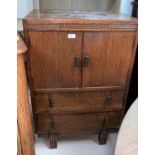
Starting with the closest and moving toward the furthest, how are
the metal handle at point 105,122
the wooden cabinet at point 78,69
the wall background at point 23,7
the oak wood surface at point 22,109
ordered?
1. the oak wood surface at point 22,109
2. the wooden cabinet at point 78,69
3. the metal handle at point 105,122
4. the wall background at point 23,7

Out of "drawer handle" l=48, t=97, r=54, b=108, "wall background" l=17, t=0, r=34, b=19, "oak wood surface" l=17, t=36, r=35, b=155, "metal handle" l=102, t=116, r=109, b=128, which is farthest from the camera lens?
"wall background" l=17, t=0, r=34, b=19

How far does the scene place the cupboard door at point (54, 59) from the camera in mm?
1169

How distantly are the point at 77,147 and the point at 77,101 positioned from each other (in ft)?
1.60

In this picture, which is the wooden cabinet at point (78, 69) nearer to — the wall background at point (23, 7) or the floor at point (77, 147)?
the floor at point (77, 147)

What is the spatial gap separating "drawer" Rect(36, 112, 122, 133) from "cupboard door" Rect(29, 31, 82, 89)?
11.3 inches

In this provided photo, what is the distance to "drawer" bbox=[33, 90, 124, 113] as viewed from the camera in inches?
53.9

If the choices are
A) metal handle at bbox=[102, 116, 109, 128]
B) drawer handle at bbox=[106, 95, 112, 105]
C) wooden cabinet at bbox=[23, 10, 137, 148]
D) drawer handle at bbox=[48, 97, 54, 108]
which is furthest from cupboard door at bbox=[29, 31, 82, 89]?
metal handle at bbox=[102, 116, 109, 128]

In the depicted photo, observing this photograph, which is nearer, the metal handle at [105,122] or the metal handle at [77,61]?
the metal handle at [77,61]

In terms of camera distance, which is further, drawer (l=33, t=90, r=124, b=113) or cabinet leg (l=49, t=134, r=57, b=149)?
cabinet leg (l=49, t=134, r=57, b=149)

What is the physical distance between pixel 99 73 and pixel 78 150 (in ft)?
2.44

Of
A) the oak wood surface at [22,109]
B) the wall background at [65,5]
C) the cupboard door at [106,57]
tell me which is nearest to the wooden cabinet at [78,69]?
the cupboard door at [106,57]

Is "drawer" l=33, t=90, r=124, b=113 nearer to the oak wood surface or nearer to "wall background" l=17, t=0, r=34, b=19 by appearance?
the oak wood surface

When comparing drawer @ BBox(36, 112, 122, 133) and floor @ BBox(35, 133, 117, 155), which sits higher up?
drawer @ BBox(36, 112, 122, 133)
